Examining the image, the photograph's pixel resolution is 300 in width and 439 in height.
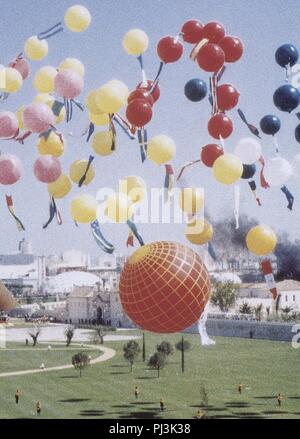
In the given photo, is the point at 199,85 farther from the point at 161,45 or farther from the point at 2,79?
the point at 2,79

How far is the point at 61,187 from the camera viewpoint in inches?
383

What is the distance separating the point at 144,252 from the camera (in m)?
8.94

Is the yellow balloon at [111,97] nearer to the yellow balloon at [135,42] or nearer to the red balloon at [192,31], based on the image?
the yellow balloon at [135,42]

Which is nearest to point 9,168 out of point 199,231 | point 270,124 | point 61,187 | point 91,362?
point 61,187

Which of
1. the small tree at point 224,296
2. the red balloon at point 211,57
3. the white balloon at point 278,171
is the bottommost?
the small tree at point 224,296

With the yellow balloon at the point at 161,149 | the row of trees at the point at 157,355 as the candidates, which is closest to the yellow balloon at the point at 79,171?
the yellow balloon at the point at 161,149

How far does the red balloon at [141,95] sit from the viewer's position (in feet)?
29.2

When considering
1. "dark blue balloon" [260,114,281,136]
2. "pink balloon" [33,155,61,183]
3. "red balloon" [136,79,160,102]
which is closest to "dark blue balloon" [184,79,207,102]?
"red balloon" [136,79,160,102]

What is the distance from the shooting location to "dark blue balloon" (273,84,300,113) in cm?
900

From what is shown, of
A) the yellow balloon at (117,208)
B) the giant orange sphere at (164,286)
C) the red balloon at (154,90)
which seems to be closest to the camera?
the giant orange sphere at (164,286)

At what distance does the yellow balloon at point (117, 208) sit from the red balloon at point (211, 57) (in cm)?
217

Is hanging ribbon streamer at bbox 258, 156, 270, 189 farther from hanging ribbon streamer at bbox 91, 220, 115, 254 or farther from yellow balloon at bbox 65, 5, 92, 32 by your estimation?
yellow balloon at bbox 65, 5, 92, 32

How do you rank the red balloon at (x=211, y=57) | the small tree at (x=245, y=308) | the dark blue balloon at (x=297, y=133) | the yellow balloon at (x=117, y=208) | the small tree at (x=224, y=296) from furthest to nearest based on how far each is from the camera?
the small tree at (x=224, y=296), the small tree at (x=245, y=308), the dark blue balloon at (x=297, y=133), the yellow balloon at (x=117, y=208), the red balloon at (x=211, y=57)

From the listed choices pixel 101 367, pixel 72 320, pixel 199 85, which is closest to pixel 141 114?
pixel 199 85
